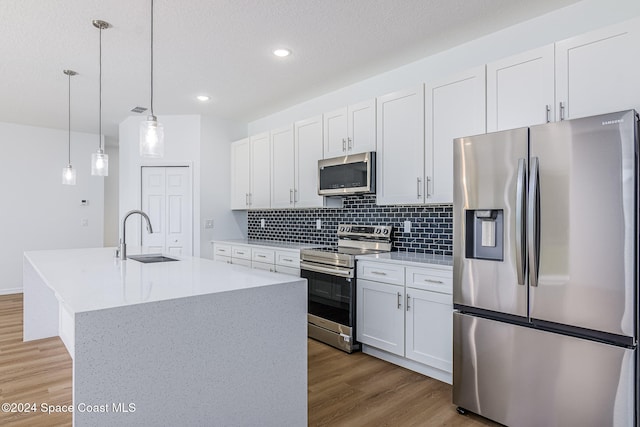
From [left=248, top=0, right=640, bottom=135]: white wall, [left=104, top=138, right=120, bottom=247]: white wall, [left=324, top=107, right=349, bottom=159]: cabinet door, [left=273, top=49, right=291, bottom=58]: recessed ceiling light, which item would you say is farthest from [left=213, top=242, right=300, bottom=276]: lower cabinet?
[left=104, top=138, right=120, bottom=247]: white wall

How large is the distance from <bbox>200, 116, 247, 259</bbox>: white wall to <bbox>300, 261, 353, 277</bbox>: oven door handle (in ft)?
6.84

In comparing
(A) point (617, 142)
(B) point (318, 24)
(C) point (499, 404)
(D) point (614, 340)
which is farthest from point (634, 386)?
(B) point (318, 24)

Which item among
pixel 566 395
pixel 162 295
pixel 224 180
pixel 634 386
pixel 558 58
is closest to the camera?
pixel 162 295

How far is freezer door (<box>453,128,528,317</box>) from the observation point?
2061 mm

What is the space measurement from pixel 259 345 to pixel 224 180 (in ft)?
13.2

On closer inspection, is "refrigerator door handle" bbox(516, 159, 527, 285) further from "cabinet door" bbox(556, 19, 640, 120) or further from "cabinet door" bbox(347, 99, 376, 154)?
"cabinet door" bbox(347, 99, 376, 154)

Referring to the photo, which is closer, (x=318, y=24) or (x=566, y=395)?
(x=566, y=395)

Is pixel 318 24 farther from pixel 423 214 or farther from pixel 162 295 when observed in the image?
pixel 162 295

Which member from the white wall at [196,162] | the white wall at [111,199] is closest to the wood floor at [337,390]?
the white wall at [196,162]

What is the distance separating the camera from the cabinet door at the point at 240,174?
5.20m

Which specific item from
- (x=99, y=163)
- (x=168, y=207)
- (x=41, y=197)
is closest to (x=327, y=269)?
(x=99, y=163)

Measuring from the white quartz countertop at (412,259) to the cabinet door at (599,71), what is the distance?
1186 mm

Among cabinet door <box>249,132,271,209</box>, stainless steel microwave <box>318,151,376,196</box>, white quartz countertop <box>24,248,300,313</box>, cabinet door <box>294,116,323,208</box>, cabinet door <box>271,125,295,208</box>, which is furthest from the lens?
cabinet door <box>249,132,271,209</box>

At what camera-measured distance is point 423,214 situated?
3369 millimetres
